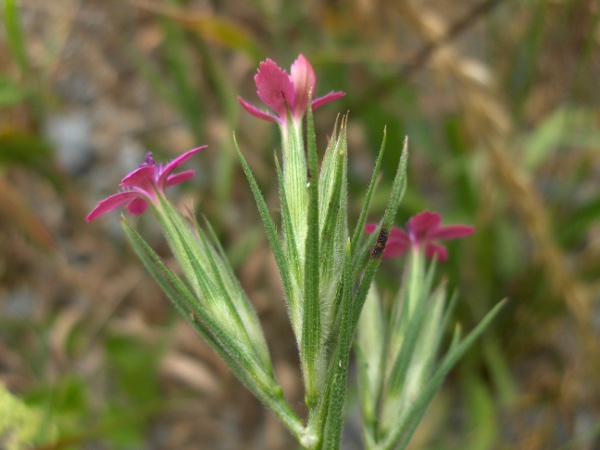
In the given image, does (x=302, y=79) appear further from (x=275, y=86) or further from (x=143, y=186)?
(x=143, y=186)

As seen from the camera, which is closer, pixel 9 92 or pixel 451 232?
pixel 451 232

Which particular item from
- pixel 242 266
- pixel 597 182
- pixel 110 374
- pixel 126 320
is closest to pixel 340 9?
pixel 242 266

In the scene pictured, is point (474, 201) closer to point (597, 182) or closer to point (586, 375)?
point (586, 375)

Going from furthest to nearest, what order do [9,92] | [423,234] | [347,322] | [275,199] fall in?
[275,199], [9,92], [423,234], [347,322]

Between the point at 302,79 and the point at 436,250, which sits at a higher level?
the point at 302,79

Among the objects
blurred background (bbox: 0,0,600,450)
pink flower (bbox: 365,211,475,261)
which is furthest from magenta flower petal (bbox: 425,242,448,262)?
blurred background (bbox: 0,0,600,450)

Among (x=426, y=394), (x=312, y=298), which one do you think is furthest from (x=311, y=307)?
(x=426, y=394)
